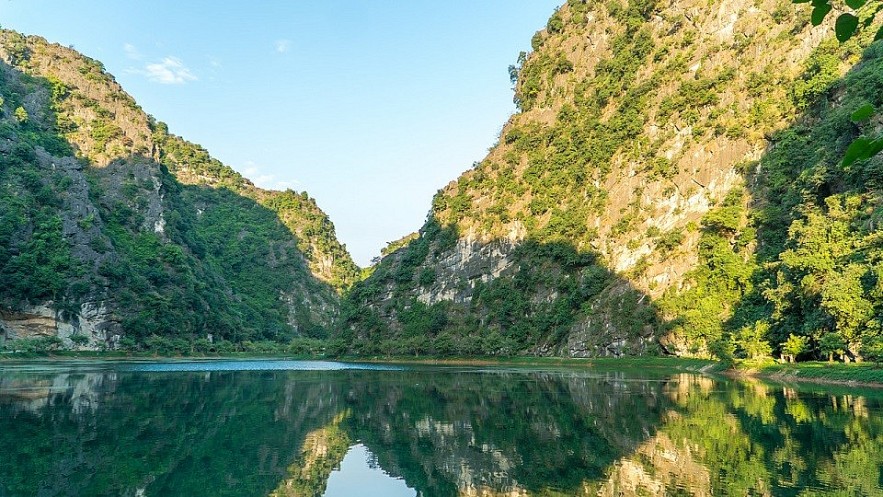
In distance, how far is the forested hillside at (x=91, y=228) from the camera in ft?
298

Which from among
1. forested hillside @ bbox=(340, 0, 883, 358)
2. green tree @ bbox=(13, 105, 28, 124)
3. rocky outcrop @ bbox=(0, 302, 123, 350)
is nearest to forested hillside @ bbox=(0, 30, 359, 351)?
rocky outcrop @ bbox=(0, 302, 123, 350)

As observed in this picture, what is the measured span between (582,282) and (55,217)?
285ft

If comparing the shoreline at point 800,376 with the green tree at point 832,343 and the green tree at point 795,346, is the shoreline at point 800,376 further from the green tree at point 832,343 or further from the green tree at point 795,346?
the green tree at point 795,346

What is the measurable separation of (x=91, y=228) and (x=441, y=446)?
110m

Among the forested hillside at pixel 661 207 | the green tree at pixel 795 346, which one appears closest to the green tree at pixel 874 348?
the forested hillside at pixel 661 207

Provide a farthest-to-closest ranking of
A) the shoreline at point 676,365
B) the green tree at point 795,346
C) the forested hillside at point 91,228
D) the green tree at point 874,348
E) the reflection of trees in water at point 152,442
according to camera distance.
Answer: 1. the forested hillside at point 91,228
2. the green tree at point 795,346
3. the shoreline at point 676,365
4. the green tree at point 874,348
5. the reflection of trees in water at point 152,442

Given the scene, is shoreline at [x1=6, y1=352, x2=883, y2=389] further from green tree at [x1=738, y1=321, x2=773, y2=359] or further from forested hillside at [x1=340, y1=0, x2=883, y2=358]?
forested hillside at [x1=340, y1=0, x2=883, y2=358]

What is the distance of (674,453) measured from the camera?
15.6 meters

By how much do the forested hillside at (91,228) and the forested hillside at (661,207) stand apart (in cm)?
3581

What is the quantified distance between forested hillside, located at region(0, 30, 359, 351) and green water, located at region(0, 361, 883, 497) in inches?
2858

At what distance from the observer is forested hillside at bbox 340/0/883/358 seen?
4866 centimetres

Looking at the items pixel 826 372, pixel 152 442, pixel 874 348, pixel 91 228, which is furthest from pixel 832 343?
pixel 91 228

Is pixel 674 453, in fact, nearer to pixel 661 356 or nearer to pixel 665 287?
pixel 661 356

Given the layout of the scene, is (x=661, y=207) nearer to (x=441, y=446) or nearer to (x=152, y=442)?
(x=441, y=446)
